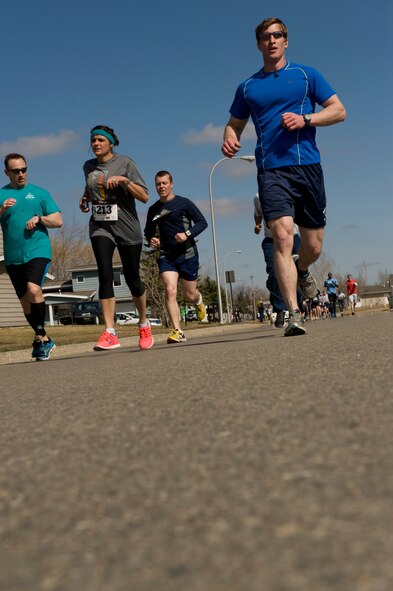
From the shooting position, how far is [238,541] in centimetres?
119

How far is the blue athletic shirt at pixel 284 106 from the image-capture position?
20.2 ft

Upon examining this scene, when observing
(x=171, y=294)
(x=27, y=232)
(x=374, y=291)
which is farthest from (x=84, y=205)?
(x=374, y=291)

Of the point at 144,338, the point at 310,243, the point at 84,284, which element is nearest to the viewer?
the point at 310,243

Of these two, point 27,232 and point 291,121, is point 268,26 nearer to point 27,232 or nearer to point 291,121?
point 291,121

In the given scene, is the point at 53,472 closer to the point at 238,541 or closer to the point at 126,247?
the point at 238,541

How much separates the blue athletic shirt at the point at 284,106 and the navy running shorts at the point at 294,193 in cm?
8

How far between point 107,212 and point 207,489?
20.8 ft

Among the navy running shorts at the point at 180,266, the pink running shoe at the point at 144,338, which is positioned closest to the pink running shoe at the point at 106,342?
the pink running shoe at the point at 144,338

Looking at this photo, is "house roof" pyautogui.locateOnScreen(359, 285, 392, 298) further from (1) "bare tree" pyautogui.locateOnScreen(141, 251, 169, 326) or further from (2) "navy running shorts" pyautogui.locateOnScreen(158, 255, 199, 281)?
(2) "navy running shorts" pyautogui.locateOnScreen(158, 255, 199, 281)

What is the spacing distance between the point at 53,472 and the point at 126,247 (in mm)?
6068

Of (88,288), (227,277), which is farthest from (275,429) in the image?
(88,288)

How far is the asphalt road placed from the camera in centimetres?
109

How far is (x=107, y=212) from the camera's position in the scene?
766 cm

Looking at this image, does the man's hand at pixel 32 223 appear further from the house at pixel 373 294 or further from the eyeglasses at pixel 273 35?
the house at pixel 373 294
